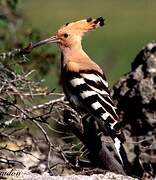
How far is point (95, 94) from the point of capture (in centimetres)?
548

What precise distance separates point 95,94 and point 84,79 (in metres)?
0.16

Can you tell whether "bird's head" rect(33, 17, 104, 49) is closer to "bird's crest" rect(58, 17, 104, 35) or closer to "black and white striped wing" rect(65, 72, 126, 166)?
"bird's crest" rect(58, 17, 104, 35)

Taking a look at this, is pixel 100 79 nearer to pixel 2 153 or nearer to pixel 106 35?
pixel 2 153

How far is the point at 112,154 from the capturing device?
5.63 m

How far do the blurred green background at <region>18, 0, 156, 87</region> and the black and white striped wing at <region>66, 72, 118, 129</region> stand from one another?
9.70 meters

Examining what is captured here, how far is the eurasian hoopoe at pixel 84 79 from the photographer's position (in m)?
5.41

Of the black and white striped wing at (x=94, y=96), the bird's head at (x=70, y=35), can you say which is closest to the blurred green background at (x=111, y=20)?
the bird's head at (x=70, y=35)

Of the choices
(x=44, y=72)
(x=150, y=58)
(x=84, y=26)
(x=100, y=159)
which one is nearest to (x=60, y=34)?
(x=84, y=26)

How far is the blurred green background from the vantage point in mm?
20452

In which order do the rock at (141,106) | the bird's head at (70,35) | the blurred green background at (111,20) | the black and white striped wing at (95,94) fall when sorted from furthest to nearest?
1. the blurred green background at (111,20)
2. the bird's head at (70,35)
3. the rock at (141,106)
4. the black and white striped wing at (95,94)

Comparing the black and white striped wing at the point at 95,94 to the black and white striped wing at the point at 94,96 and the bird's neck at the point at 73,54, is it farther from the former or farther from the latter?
the bird's neck at the point at 73,54

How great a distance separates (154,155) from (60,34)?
43.2 inches

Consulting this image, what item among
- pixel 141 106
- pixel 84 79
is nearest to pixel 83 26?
pixel 84 79

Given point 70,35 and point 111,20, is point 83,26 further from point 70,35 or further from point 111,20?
point 111,20
